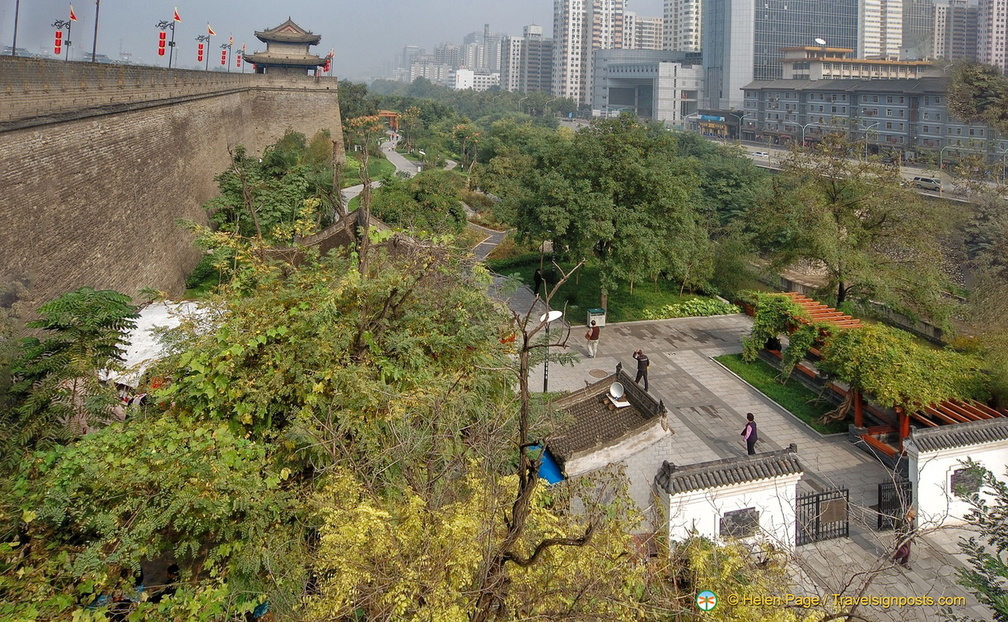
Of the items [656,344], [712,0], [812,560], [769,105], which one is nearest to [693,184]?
[656,344]

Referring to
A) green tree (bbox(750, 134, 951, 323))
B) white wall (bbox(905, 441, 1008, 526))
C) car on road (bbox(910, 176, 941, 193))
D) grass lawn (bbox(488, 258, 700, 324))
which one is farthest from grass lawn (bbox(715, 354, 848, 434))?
car on road (bbox(910, 176, 941, 193))

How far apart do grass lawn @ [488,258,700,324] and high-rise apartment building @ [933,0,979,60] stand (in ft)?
233

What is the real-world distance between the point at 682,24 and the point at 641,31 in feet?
30.1

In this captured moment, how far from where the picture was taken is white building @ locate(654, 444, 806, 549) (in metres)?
6.38

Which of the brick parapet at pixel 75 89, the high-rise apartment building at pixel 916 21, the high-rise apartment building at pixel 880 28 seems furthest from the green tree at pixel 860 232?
the high-rise apartment building at pixel 916 21

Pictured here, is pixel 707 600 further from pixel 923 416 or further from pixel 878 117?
pixel 878 117

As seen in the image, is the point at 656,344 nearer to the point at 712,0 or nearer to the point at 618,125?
the point at 618,125

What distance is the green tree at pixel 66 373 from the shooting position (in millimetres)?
5324

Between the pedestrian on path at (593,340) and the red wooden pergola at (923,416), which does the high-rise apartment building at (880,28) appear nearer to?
the pedestrian on path at (593,340)

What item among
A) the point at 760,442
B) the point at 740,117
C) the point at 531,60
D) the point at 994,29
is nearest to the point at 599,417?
the point at 760,442

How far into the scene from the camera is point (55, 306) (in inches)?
227

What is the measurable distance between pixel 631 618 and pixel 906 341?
24.8ft

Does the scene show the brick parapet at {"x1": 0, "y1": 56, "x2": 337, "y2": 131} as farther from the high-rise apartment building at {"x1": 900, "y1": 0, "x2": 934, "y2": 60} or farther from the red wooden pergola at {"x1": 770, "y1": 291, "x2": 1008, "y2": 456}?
the high-rise apartment building at {"x1": 900, "y1": 0, "x2": 934, "y2": 60}

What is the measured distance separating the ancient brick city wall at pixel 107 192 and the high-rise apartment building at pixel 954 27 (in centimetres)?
7645
